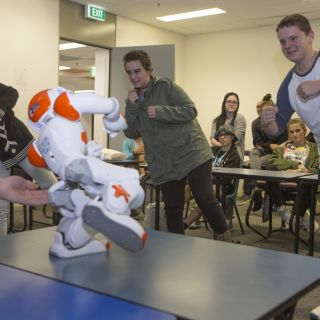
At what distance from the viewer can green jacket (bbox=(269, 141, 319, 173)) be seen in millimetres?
3988

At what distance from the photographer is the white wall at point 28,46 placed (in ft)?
16.9

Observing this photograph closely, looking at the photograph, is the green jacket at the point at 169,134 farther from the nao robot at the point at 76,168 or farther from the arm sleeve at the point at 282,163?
the arm sleeve at the point at 282,163

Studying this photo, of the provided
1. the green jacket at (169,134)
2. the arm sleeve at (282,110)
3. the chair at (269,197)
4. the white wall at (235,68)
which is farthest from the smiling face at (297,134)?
the white wall at (235,68)

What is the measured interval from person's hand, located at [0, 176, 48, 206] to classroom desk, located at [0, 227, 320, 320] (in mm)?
127

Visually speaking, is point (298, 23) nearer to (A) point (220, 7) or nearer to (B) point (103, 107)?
(B) point (103, 107)

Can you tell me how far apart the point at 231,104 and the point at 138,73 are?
8.54 ft

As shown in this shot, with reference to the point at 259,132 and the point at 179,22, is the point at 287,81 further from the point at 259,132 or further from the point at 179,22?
the point at 179,22

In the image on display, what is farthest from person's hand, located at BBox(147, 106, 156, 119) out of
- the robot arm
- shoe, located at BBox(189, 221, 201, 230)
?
shoe, located at BBox(189, 221, 201, 230)

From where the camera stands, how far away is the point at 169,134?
261 cm

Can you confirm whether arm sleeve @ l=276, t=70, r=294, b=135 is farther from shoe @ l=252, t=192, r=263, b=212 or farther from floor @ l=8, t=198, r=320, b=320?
shoe @ l=252, t=192, r=263, b=212

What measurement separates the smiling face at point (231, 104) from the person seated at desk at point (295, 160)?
2.81 ft

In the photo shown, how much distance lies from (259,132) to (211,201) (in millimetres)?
2913

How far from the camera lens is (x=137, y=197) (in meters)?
1.13

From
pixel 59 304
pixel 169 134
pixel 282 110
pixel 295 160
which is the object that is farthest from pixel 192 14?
pixel 59 304
